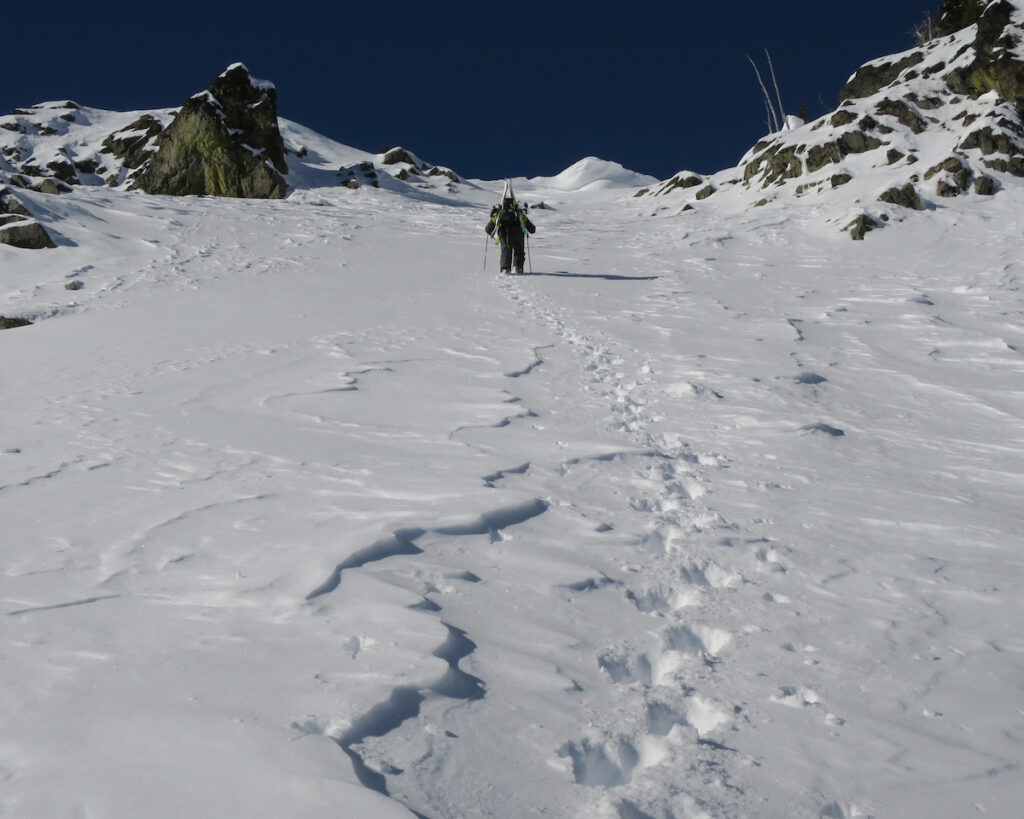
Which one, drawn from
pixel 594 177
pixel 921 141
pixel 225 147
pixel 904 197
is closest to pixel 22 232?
pixel 904 197

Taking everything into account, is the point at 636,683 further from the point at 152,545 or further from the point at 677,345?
the point at 677,345

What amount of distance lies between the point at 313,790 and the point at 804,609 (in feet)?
6.68

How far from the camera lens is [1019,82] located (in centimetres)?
2636

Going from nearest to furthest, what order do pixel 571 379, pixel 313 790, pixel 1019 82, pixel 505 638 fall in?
1. pixel 313 790
2. pixel 505 638
3. pixel 571 379
4. pixel 1019 82

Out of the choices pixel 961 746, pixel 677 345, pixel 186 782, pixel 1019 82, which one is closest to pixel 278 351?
pixel 677 345

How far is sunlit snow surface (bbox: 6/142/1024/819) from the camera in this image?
6.83 ft

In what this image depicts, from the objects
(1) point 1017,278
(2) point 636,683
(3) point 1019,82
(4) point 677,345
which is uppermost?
(3) point 1019,82

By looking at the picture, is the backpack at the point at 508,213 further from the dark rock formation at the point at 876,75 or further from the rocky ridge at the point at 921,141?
the dark rock formation at the point at 876,75

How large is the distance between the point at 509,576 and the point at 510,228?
38.3 feet

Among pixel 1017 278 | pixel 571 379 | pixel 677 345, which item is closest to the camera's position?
pixel 571 379

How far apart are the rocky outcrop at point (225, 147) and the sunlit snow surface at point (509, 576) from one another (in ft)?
98.9

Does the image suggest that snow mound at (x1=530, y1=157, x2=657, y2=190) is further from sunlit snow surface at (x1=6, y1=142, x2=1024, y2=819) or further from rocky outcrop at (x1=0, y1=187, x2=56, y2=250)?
sunlit snow surface at (x1=6, y1=142, x2=1024, y2=819)

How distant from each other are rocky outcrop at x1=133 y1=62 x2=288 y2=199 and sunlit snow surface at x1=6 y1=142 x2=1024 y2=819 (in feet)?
98.9

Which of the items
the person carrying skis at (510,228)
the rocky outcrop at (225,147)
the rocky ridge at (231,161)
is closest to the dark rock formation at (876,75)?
the rocky ridge at (231,161)
